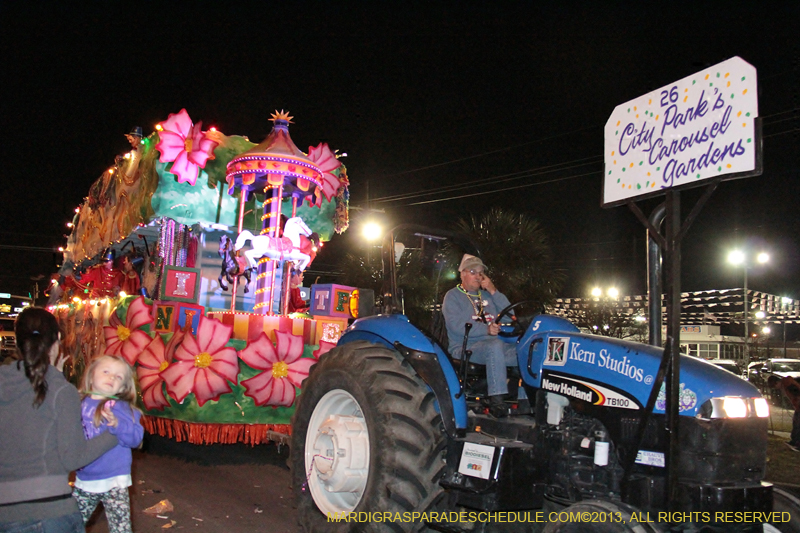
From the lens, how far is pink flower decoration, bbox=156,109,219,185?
32.1ft

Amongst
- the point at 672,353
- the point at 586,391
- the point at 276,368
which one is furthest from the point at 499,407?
the point at 276,368

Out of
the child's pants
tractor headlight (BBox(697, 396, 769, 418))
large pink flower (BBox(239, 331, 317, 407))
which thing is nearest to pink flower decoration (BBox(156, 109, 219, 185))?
large pink flower (BBox(239, 331, 317, 407))

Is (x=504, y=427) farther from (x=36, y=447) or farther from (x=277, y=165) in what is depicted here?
(x=277, y=165)

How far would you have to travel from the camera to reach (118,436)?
3061mm

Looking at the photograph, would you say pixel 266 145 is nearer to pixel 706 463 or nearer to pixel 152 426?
pixel 152 426

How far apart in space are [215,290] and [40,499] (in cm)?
1052

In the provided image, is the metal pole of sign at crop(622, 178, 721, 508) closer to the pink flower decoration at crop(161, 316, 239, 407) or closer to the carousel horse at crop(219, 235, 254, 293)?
the pink flower decoration at crop(161, 316, 239, 407)

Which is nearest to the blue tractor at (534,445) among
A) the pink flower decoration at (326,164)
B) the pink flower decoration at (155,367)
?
the pink flower decoration at (155,367)

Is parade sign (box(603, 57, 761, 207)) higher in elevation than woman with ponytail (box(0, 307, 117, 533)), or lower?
higher

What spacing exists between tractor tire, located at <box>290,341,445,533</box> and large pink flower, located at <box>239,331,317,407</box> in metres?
2.75

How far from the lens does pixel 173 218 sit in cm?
1050

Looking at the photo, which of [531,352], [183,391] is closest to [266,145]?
[183,391]

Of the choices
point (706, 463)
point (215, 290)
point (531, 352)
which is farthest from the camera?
point (215, 290)

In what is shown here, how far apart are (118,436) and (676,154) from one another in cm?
323
